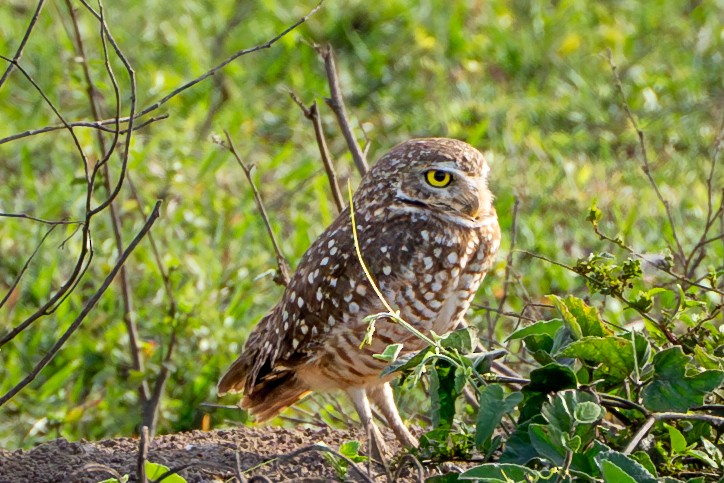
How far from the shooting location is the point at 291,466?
139 inches

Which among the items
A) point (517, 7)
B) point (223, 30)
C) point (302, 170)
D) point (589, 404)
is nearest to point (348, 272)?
point (589, 404)

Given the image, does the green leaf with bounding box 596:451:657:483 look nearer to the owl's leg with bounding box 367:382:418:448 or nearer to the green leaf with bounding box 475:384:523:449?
the green leaf with bounding box 475:384:523:449

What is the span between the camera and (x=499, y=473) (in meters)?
2.51

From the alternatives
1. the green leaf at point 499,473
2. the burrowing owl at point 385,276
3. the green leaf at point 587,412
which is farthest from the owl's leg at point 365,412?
the green leaf at point 587,412

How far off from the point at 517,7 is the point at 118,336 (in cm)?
418

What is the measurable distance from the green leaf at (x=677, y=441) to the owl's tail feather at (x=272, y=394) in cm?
169

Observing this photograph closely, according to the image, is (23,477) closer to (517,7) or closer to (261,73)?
(261,73)

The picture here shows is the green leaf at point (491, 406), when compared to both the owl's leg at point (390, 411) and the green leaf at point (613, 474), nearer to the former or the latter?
the green leaf at point (613, 474)

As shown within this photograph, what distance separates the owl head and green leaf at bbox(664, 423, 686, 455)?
142 centimetres

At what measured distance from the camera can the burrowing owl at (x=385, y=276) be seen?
3.88 m

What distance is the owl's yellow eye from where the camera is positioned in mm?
4020

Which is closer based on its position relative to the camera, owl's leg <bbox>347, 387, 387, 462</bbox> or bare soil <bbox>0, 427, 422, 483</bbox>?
bare soil <bbox>0, 427, 422, 483</bbox>

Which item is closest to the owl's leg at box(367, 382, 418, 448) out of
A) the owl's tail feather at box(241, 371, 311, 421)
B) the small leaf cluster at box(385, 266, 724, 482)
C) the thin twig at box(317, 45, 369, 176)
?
the owl's tail feather at box(241, 371, 311, 421)

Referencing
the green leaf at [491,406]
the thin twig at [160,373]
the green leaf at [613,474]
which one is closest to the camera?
the green leaf at [613,474]
